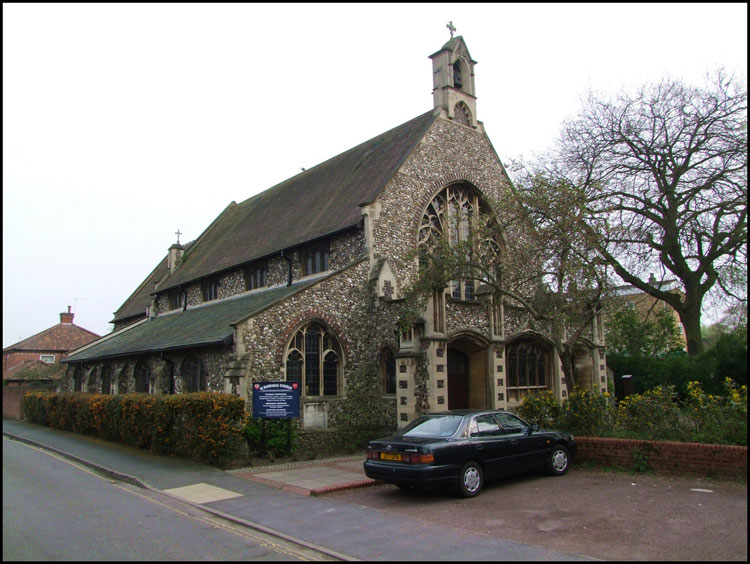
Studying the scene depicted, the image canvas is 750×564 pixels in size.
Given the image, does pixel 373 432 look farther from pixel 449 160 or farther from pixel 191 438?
pixel 449 160

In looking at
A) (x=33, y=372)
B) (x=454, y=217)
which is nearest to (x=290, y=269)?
(x=454, y=217)

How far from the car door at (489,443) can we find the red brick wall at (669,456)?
2700 mm

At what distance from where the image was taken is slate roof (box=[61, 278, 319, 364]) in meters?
18.8

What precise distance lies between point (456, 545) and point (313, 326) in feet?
36.4

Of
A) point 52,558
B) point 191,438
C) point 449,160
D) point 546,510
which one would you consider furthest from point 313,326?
point 52,558

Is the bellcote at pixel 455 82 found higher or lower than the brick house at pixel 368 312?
higher

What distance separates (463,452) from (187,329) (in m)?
14.6

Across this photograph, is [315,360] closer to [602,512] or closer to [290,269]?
[290,269]

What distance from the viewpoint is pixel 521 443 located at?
37.8 feet

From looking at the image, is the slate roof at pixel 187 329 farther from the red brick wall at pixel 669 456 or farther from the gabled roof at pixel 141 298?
the red brick wall at pixel 669 456

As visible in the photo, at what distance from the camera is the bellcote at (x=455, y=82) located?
74.6ft

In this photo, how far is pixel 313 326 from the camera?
18062 mm

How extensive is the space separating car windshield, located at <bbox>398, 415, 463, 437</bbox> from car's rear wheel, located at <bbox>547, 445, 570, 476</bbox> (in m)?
2.44

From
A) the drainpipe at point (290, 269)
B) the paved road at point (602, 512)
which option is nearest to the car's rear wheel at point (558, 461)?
the paved road at point (602, 512)
